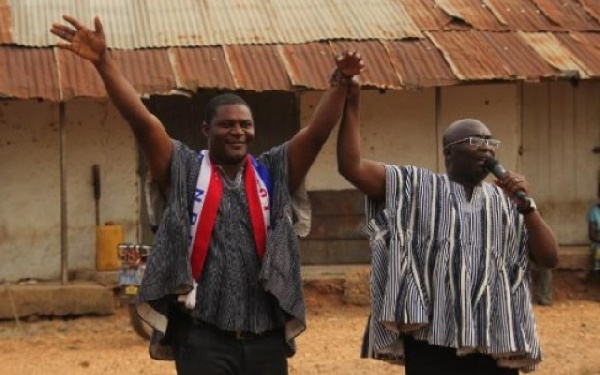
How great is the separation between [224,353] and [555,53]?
8.03 meters

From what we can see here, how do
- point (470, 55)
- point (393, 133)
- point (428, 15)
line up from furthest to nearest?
point (428, 15) < point (393, 133) < point (470, 55)

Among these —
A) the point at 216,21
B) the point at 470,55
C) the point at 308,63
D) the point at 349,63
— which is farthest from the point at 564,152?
the point at 349,63

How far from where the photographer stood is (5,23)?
34.8 feet

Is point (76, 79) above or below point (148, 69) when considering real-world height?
below

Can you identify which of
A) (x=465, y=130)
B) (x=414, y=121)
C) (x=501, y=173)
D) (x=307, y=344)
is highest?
(x=414, y=121)

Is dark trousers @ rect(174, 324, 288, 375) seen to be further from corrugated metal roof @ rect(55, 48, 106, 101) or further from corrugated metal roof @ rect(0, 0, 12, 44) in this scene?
corrugated metal roof @ rect(0, 0, 12, 44)

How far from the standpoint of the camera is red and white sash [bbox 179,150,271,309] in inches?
150

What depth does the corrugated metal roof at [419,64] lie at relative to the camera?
10430mm

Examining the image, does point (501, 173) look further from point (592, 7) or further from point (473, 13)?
point (592, 7)

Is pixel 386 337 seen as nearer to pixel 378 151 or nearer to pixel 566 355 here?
pixel 566 355

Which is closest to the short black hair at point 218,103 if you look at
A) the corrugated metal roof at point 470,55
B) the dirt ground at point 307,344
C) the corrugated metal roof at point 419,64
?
the dirt ground at point 307,344

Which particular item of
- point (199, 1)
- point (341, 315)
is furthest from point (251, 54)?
point (341, 315)

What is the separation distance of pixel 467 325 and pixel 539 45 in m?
7.89

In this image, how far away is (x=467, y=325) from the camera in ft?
12.7
